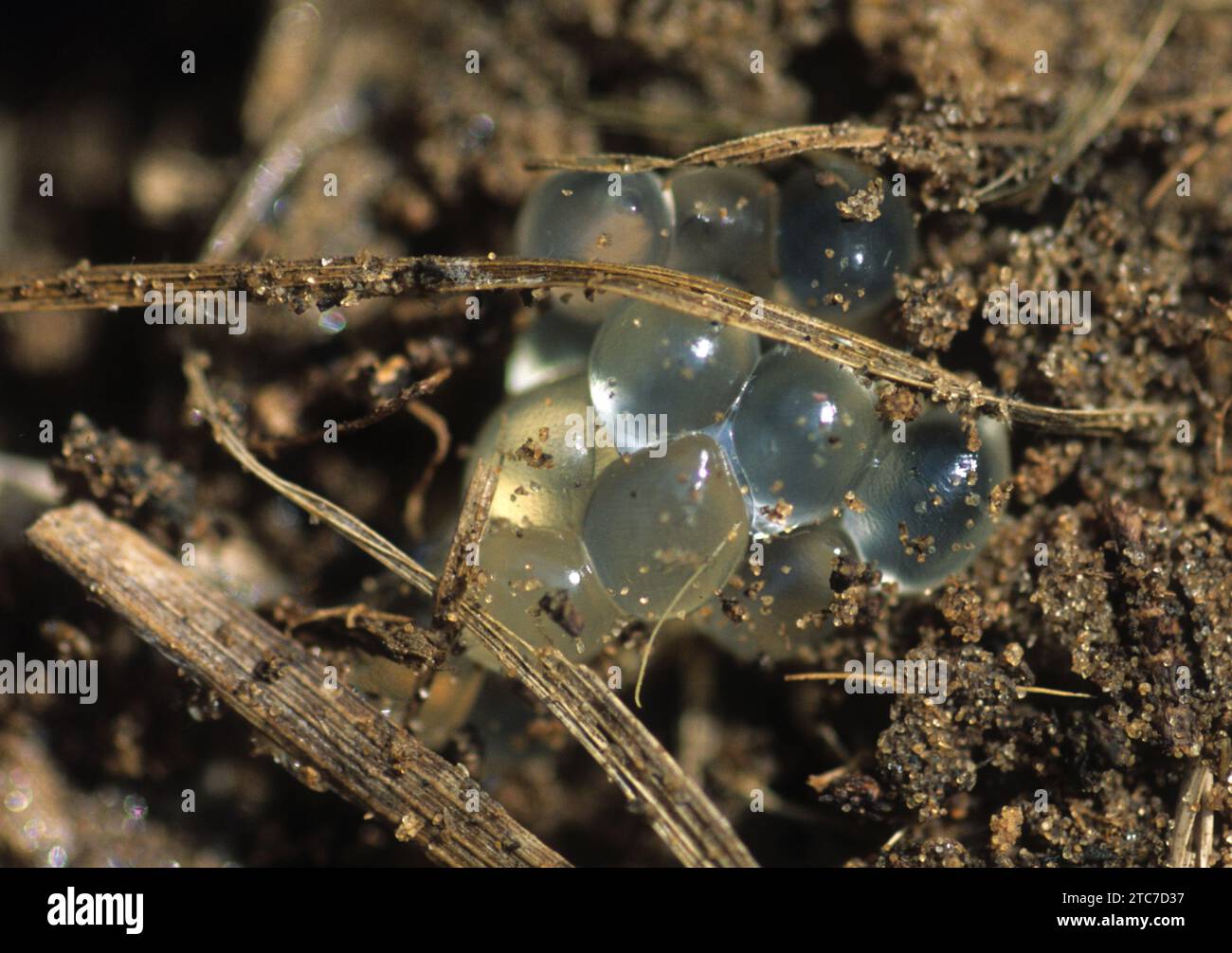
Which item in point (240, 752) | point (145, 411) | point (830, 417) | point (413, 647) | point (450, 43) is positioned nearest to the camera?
point (830, 417)

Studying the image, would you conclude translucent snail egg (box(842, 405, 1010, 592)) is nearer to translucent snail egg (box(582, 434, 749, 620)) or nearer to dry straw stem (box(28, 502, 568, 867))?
translucent snail egg (box(582, 434, 749, 620))

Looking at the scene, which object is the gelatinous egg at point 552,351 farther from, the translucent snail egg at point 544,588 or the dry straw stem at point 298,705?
the dry straw stem at point 298,705

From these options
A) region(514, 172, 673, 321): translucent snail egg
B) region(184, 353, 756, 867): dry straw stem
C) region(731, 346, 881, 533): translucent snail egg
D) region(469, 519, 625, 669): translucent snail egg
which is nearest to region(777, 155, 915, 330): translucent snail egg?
region(731, 346, 881, 533): translucent snail egg

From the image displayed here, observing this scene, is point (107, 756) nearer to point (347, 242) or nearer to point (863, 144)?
point (347, 242)

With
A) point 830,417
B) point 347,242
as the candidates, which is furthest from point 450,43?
point 830,417

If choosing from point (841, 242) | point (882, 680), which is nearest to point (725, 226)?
point (841, 242)

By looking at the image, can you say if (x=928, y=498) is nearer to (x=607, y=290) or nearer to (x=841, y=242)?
(x=841, y=242)

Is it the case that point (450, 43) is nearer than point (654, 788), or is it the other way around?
point (654, 788)
